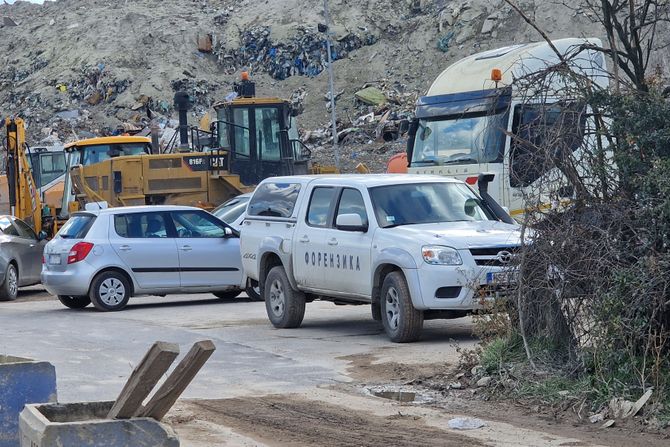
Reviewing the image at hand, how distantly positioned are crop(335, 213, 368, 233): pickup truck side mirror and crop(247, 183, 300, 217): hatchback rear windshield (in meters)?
1.51

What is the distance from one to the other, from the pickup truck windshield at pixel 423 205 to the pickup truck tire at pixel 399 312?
866 mm

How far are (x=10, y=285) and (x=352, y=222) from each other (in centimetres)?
990

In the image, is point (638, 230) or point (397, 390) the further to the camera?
point (397, 390)

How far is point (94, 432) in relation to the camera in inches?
219

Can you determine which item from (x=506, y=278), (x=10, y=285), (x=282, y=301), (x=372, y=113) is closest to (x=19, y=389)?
(x=506, y=278)

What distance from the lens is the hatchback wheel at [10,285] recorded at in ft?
69.6

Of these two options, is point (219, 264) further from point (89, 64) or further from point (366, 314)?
point (89, 64)

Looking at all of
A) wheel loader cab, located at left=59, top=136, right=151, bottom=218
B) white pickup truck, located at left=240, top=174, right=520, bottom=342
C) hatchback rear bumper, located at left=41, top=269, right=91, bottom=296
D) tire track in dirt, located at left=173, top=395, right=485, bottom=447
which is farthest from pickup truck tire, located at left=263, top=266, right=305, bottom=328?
wheel loader cab, located at left=59, top=136, right=151, bottom=218

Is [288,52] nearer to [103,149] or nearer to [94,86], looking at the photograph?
[94,86]

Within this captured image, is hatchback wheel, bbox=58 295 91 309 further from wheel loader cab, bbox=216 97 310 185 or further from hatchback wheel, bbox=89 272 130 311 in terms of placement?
wheel loader cab, bbox=216 97 310 185

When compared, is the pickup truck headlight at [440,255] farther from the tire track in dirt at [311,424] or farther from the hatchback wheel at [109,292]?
the hatchback wheel at [109,292]

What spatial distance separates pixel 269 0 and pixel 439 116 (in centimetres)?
4460

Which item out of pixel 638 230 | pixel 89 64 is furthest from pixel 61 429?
pixel 89 64

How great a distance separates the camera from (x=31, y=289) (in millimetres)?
24469
